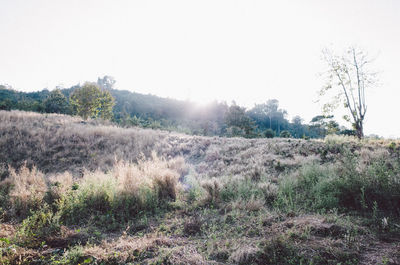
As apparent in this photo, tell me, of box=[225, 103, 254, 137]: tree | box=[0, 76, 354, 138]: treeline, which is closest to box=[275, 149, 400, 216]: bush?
box=[0, 76, 354, 138]: treeline

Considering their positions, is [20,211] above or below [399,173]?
below

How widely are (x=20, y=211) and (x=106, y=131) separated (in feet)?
33.7

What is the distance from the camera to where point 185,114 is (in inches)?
2459

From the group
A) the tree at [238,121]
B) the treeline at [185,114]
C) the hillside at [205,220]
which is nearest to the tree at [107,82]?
the treeline at [185,114]

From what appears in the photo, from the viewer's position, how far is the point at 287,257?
8.25 feet

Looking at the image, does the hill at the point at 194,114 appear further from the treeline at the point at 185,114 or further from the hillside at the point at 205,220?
the hillside at the point at 205,220

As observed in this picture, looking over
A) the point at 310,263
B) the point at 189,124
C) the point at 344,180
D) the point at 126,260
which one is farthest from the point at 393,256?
the point at 189,124

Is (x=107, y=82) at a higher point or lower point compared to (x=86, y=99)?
higher

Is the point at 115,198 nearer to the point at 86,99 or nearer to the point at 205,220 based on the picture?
the point at 205,220

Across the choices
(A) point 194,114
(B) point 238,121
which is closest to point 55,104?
(B) point 238,121

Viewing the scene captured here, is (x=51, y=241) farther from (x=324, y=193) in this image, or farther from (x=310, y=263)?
→ (x=324, y=193)

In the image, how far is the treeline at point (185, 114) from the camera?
108ft

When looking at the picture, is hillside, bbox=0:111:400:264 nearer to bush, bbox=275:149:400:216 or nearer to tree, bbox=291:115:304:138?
bush, bbox=275:149:400:216

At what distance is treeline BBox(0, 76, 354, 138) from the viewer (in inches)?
1291
